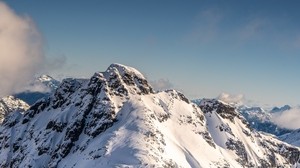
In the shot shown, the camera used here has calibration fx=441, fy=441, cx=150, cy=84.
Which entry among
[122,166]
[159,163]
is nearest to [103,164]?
[122,166]

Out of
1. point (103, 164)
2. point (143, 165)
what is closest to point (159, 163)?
point (143, 165)

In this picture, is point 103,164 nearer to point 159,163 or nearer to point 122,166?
point 122,166

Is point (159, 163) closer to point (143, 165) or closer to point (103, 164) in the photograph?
point (143, 165)
